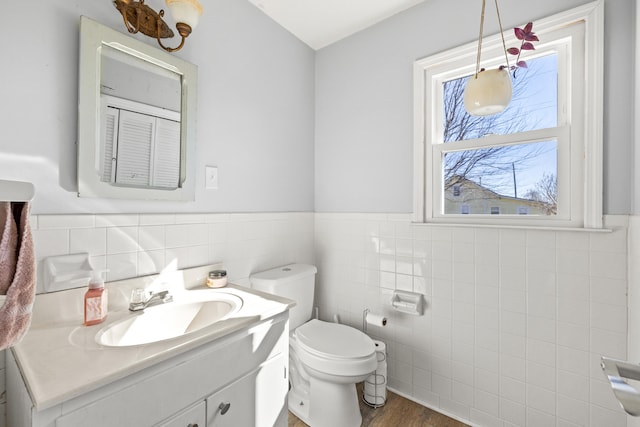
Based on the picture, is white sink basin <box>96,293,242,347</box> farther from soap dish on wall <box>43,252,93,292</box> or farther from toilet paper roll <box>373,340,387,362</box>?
toilet paper roll <box>373,340,387,362</box>

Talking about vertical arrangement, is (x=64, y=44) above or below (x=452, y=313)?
above

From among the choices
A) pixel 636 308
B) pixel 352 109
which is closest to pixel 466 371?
pixel 636 308

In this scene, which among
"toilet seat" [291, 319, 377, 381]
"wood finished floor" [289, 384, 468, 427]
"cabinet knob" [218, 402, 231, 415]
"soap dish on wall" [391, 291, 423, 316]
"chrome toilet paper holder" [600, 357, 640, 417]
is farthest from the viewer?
"soap dish on wall" [391, 291, 423, 316]

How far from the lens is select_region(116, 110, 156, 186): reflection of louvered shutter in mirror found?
3.81 ft

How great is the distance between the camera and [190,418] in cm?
86

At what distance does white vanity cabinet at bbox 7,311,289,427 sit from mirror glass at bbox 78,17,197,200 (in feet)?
2.23

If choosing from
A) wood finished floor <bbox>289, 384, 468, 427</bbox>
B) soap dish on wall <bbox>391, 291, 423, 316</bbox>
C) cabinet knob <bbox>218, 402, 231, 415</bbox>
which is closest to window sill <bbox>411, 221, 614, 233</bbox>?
soap dish on wall <bbox>391, 291, 423, 316</bbox>

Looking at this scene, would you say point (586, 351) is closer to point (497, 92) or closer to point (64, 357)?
point (497, 92)

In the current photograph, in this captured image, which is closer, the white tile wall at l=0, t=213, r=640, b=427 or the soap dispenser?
the soap dispenser

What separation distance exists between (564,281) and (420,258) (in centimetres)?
66

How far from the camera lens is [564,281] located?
1.32 metres

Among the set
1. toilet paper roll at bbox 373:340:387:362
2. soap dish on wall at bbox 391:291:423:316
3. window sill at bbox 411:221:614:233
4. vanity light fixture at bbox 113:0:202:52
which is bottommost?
toilet paper roll at bbox 373:340:387:362

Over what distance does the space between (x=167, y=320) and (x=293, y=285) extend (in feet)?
2.35

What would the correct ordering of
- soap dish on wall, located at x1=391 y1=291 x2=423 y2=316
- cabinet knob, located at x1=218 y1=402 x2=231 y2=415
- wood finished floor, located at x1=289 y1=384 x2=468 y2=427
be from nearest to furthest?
cabinet knob, located at x1=218 y1=402 x2=231 y2=415, wood finished floor, located at x1=289 y1=384 x2=468 y2=427, soap dish on wall, located at x1=391 y1=291 x2=423 y2=316
